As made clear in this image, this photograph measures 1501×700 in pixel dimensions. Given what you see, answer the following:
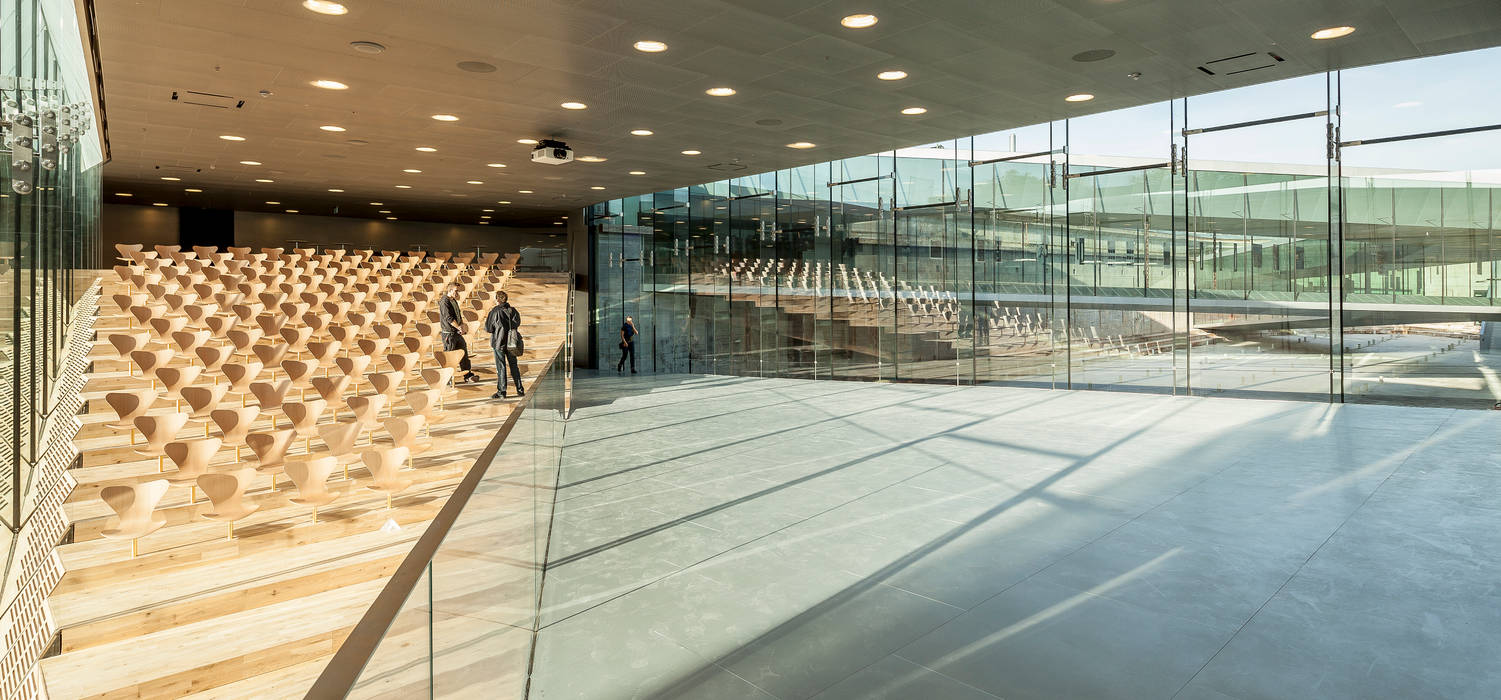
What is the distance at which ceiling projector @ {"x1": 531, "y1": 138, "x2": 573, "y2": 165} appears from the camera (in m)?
11.3

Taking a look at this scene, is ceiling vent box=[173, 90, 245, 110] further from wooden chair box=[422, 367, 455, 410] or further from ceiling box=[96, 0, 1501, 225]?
wooden chair box=[422, 367, 455, 410]

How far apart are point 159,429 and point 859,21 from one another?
6.91 meters

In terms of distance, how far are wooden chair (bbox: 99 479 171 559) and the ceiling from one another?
12.3 ft

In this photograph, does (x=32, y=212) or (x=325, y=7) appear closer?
(x=325, y=7)

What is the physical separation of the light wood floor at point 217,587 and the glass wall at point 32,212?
22.3 inches

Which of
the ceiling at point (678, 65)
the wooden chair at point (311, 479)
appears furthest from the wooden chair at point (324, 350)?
the wooden chair at point (311, 479)

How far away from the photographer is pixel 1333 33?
7184mm

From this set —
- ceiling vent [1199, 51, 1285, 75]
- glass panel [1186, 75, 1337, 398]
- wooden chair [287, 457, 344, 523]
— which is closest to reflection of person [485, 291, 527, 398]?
wooden chair [287, 457, 344, 523]

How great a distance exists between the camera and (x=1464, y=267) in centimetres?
1108

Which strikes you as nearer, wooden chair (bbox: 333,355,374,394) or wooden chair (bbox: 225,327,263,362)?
wooden chair (bbox: 333,355,374,394)

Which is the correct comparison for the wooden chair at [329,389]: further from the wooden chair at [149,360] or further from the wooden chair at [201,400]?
the wooden chair at [149,360]

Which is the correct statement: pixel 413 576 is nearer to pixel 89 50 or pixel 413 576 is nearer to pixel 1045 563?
pixel 1045 563

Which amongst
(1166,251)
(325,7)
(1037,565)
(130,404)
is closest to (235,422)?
(130,404)

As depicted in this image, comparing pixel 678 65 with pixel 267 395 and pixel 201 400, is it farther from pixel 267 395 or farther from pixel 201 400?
pixel 201 400
